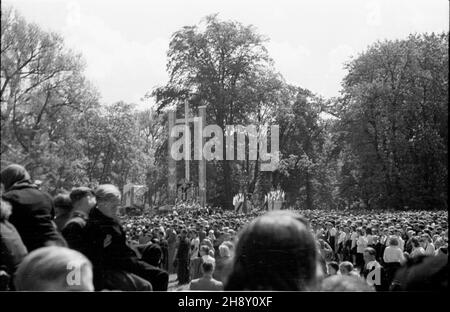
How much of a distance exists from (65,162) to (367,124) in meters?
25.0

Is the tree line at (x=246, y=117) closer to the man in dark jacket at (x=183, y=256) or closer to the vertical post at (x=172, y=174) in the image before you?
the vertical post at (x=172, y=174)

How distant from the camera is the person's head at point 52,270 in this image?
8.30 ft

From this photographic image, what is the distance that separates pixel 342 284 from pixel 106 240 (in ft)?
6.24

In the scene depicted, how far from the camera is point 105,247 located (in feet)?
12.8

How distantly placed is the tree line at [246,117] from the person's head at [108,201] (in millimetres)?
5431

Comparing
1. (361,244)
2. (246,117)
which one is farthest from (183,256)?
(246,117)

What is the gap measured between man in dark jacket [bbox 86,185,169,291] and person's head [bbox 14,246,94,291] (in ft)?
3.61

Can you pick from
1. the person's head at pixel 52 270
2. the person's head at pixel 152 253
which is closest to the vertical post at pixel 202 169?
the person's head at pixel 152 253

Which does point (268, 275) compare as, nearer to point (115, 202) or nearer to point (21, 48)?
point (115, 202)

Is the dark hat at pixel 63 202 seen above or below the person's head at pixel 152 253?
above

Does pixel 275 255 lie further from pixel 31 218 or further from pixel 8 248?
pixel 31 218

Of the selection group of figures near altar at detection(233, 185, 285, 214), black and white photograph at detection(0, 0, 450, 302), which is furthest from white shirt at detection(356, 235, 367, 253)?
group of figures near altar at detection(233, 185, 285, 214)
